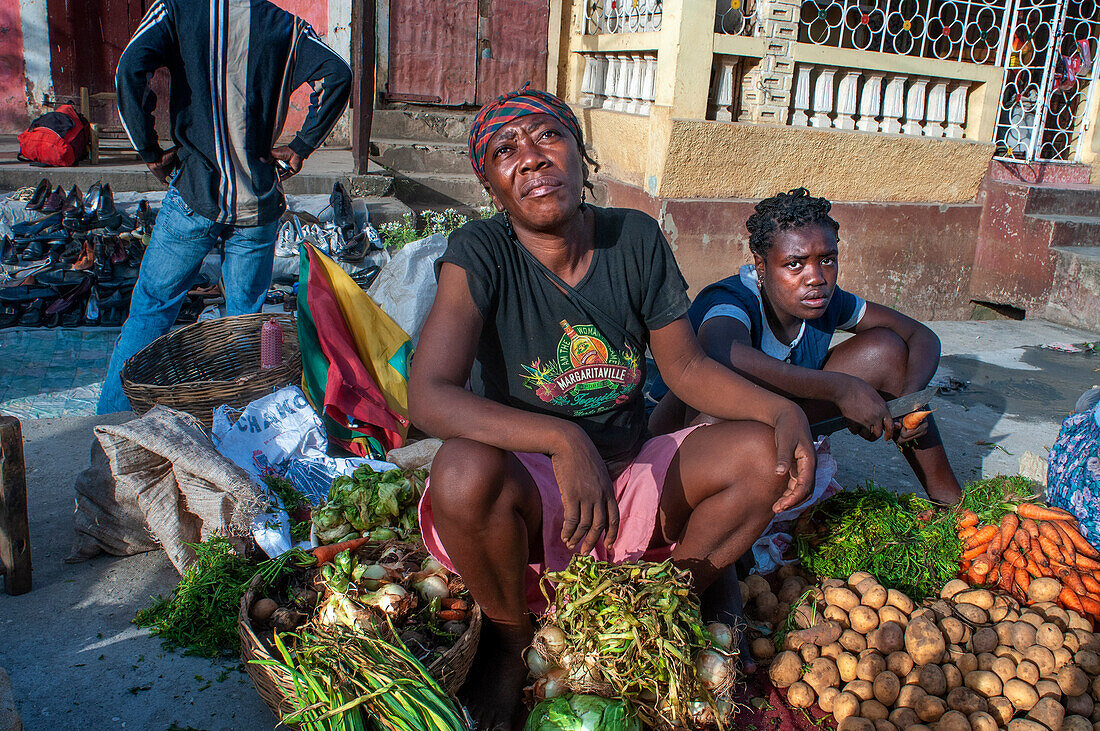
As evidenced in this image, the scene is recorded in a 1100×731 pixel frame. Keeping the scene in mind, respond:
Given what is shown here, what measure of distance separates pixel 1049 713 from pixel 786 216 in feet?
5.30

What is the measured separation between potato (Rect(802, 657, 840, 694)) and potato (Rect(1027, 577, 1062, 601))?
2.40 ft

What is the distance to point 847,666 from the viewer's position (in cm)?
213

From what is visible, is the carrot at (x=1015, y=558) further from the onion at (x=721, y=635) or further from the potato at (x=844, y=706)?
the onion at (x=721, y=635)

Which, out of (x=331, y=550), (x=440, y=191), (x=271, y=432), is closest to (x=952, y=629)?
(x=331, y=550)

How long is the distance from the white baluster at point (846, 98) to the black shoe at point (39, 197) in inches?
229

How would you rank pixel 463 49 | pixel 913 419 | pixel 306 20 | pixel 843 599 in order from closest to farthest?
pixel 843 599, pixel 913 419, pixel 463 49, pixel 306 20

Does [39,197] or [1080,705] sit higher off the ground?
[39,197]

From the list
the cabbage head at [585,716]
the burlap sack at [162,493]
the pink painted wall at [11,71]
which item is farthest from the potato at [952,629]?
the pink painted wall at [11,71]

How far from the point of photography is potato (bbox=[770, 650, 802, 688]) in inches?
84.4

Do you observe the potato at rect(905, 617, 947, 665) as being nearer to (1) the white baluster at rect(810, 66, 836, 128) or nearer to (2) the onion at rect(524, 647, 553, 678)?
(2) the onion at rect(524, 647, 553, 678)

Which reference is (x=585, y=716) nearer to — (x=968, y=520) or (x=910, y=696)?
(x=910, y=696)

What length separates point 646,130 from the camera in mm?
5512

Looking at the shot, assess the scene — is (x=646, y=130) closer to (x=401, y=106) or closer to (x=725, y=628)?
(x=401, y=106)

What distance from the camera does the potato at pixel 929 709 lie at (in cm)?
198
